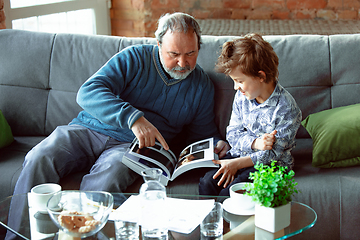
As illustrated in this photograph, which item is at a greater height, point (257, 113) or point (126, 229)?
point (257, 113)

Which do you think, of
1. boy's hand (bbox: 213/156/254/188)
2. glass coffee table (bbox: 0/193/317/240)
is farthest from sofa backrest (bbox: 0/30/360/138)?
glass coffee table (bbox: 0/193/317/240)

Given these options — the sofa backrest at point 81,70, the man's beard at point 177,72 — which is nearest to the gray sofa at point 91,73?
the sofa backrest at point 81,70

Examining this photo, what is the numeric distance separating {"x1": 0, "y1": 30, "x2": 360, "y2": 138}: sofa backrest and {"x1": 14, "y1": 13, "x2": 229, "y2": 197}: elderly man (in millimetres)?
180

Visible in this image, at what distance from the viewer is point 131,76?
1870 mm

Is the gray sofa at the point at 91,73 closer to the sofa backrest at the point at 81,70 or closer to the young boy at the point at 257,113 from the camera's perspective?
the sofa backrest at the point at 81,70

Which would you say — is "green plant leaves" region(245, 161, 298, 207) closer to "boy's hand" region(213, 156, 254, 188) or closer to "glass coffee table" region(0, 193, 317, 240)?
"glass coffee table" region(0, 193, 317, 240)

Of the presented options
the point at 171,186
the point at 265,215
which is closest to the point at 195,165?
the point at 171,186

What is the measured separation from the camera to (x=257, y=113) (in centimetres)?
163

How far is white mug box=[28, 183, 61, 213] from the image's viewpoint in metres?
1.18

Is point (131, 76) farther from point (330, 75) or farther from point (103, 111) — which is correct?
point (330, 75)

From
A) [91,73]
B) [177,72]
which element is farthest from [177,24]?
[91,73]

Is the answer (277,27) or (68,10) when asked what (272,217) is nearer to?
(277,27)

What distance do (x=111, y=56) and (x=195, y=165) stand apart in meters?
0.86

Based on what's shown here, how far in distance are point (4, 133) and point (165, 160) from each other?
865 millimetres
